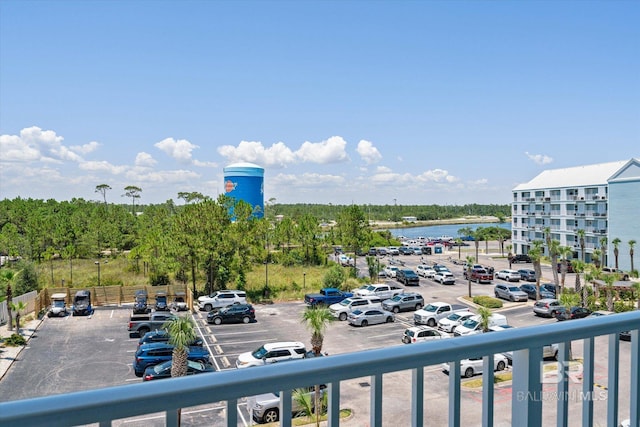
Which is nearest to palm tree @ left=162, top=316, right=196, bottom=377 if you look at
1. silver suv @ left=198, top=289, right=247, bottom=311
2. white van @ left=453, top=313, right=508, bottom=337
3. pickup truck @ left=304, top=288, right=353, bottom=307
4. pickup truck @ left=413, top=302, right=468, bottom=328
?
white van @ left=453, top=313, right=508, bottom=337

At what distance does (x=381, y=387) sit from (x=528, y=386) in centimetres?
63

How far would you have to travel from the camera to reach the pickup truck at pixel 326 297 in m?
30.2

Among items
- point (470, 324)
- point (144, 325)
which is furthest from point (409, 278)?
point (144, 325)

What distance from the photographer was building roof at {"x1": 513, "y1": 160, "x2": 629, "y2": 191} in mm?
46834

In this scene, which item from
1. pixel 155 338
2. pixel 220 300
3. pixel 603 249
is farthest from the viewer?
pixel 603 249

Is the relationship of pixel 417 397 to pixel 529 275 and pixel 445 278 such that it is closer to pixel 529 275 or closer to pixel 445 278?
pixel 445 278

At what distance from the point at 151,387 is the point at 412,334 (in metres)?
20.5

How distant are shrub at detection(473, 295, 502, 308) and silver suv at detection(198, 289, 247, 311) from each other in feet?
48.2

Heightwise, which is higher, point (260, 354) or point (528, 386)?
point (528, 386)

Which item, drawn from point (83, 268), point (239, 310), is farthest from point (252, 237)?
point (83, 268)

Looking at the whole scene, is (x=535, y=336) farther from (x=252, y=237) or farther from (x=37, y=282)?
(x=37, y=282)

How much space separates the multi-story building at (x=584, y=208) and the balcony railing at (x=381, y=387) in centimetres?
4880

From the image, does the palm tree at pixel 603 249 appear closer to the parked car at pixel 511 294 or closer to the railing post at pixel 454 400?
the parked car at pixel 511 294

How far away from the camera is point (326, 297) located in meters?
30.4
